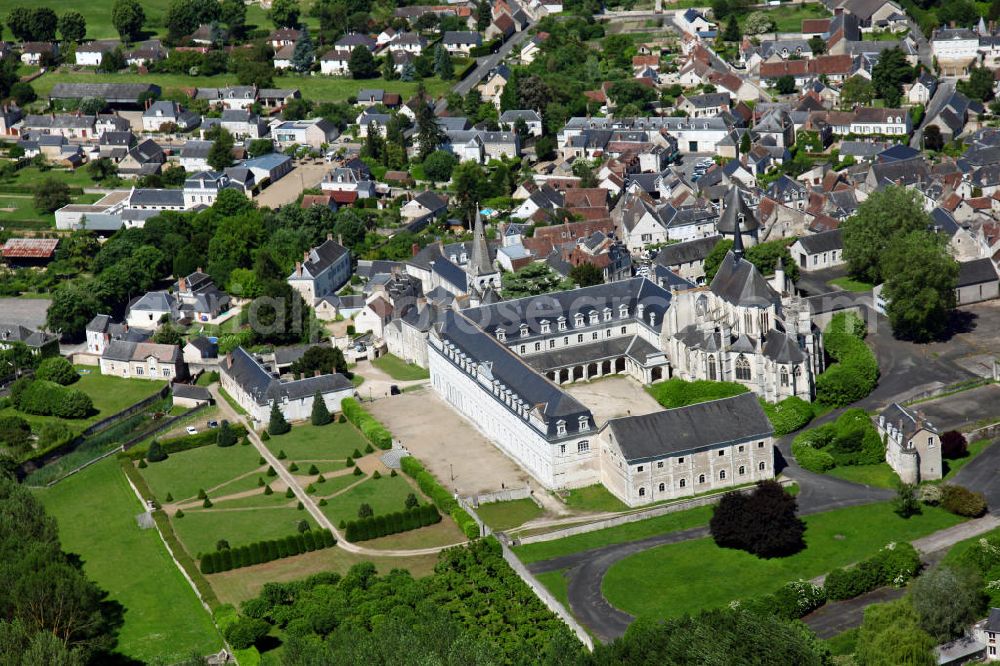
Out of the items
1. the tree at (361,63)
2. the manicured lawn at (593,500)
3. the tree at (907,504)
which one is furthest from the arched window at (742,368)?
the tree at (361,63)

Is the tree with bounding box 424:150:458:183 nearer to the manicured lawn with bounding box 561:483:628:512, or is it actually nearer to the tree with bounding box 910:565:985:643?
the manicured lawn with bounding box 561:483:628:512

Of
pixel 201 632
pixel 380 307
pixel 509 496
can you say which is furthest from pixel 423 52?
pixel 201 632

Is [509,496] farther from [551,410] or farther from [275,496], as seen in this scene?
[275,496]

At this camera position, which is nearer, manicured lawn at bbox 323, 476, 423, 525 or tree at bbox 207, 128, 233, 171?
manicured lawn at bbox 323, 476, 423, 525

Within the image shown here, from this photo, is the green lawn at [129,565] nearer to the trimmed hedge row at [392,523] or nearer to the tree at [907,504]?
the trimmed hedge row at [392,523]

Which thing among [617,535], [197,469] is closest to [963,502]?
[617,535]

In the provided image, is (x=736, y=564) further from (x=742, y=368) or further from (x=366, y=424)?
(x=366, y=424)

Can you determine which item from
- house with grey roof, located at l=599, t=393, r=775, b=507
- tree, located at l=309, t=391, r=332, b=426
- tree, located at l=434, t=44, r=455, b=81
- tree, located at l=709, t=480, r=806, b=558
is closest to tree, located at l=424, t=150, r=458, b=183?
tree, located at l=434, t=44, r=455, b=81
